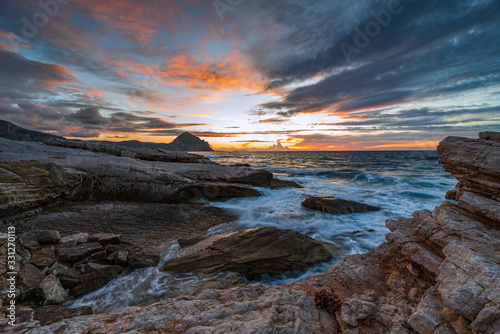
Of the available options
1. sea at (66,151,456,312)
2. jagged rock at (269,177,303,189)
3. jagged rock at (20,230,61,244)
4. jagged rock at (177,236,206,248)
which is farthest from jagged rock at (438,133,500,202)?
jagged rock at (269,177,303,189)

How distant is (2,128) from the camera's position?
66.2 meters

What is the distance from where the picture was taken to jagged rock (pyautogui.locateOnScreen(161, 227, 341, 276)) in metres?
7.27

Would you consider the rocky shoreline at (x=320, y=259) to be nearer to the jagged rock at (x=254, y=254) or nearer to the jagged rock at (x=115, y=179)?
the jagged rock at (x=254, y=254)

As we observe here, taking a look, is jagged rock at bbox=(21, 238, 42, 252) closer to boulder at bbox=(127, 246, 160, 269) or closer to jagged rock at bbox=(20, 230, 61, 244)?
jagged rock at bbox=(20, 230, 61, 244)

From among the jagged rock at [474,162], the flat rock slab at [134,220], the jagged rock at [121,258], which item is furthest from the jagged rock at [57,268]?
the jagged rock at [474,162]

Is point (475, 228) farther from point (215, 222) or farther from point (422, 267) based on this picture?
point (215, 222)

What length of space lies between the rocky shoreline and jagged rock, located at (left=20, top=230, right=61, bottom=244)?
0.69ft

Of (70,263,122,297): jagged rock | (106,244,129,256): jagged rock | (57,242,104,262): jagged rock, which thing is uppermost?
(57,242,104,262): jagged rock

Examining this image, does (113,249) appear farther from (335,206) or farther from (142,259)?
(335,206)

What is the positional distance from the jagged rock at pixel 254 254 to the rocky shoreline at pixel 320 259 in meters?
0.05

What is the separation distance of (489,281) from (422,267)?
1845 millimetres

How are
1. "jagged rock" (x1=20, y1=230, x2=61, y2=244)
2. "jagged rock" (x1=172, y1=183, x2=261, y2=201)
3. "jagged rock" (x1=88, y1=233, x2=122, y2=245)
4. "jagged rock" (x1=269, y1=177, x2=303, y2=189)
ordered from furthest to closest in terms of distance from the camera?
"jagged rock" (x1=269, y1=177, x2=303, y2=189) → "jagged rock" (x1=172, y1=183, x2=261, y2=201) → "jagged rock" (x1=88, y1=233, x2=122, y2=245) → "jagged rock" (x1=20, y1=230, x2=61, y2=244)

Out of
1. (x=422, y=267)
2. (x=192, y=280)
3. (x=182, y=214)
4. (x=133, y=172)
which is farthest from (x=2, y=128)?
(x=422, y=267)

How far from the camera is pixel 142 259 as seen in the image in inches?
289
